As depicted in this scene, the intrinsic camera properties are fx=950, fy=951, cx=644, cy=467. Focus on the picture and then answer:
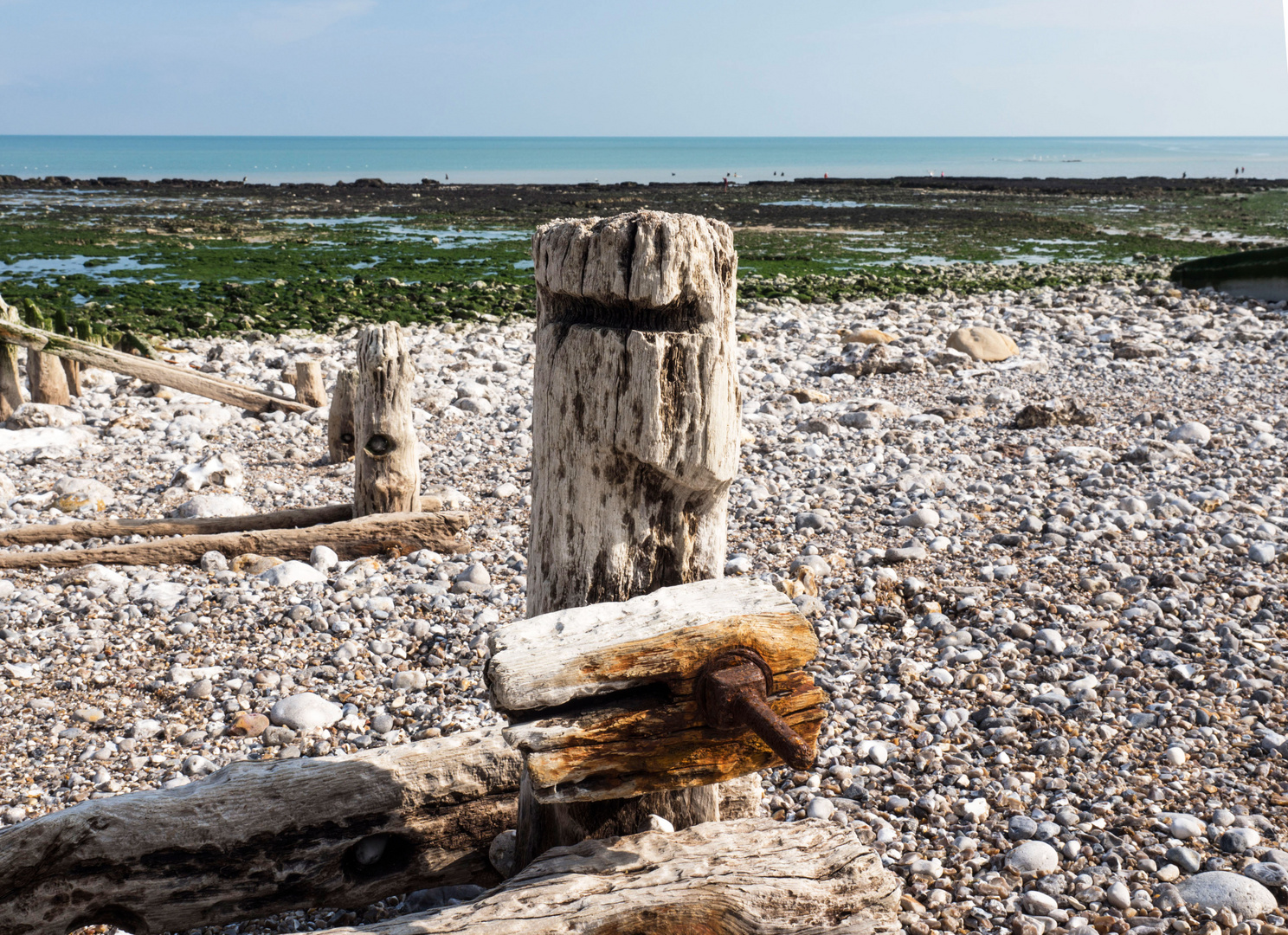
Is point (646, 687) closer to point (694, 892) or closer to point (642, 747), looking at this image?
point (642, 747)

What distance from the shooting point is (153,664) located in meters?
4.90

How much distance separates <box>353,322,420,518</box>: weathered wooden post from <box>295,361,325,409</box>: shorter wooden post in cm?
367

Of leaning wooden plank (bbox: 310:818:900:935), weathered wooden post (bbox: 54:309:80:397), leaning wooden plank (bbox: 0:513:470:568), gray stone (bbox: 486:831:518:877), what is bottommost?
gray stone (bbox: 486:831:518:877)

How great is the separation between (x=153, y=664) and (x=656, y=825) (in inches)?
132

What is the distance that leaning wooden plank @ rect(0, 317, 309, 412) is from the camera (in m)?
8.84

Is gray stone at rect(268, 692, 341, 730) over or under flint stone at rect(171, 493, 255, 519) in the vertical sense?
under

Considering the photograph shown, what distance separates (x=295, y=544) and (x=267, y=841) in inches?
140

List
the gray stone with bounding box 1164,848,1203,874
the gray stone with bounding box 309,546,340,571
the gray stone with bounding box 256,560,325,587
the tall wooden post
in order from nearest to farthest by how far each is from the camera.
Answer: the tall wooden post
the gray stone with bounding box 1164,848,1203,874
the gray stone with bounding box 256,560,325,587
the gray stone with bounding box 309,546,340,571

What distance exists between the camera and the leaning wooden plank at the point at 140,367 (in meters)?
8.84

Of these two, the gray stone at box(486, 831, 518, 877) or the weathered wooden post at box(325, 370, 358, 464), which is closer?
the gray stone at box(486, 831, 518, 877)

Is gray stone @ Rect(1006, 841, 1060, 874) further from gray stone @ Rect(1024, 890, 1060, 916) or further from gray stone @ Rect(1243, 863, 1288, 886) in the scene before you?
gray stone @ Rect(1243, 863, 1288, 886)

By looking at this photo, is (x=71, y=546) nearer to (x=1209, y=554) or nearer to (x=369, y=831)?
(x=369, y=831)

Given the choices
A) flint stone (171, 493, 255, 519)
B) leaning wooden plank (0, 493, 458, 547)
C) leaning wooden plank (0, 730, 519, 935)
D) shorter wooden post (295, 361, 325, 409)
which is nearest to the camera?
leaning wooden plank (0, 730, 519, 935)

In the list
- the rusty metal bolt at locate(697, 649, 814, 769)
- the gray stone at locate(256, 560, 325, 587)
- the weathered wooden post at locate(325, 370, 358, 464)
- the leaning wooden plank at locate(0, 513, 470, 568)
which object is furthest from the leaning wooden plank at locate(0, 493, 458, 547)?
the rusty metal bolt at locate(697, 649, 814, 769)
